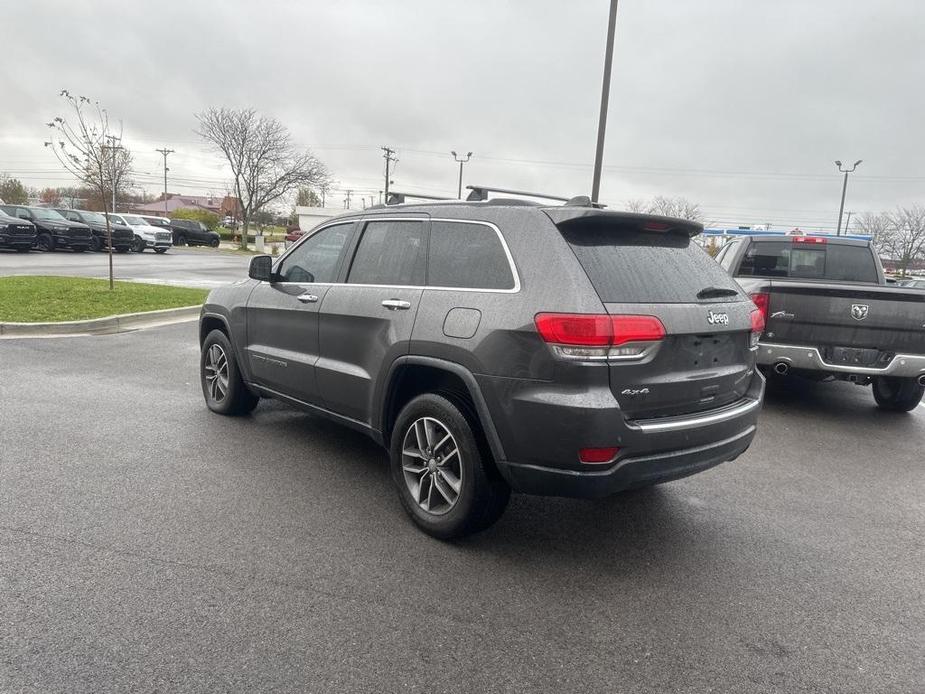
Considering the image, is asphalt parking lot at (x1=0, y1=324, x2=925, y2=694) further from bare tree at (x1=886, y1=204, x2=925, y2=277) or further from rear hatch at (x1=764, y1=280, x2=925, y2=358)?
bare tree at (x1=886, y1=204, x2=925, y2=277)

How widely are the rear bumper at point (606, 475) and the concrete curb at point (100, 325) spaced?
8453 millimetres

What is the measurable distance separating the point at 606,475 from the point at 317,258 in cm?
272

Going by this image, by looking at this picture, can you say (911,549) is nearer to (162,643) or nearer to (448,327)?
(448,327)

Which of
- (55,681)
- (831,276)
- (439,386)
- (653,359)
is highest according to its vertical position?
(831,276)

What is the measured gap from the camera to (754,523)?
154 inches

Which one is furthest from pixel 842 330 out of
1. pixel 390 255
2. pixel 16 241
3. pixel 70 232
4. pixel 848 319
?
A: pixel 70 232

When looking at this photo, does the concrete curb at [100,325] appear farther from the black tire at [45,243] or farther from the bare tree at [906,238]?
the bare tree at [906,238]

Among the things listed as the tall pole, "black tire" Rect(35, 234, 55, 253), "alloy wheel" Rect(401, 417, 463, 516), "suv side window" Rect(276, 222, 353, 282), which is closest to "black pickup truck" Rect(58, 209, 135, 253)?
"black tire" Rect(35, 234, 55, 253)

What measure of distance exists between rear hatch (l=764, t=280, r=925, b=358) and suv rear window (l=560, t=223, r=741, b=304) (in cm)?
287

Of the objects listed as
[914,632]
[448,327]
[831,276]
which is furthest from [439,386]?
[831,276]

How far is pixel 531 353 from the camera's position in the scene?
3.02 metres

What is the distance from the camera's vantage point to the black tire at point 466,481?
330 cm

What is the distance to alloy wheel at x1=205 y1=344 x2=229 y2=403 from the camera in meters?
5.64

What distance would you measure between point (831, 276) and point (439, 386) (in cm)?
627
